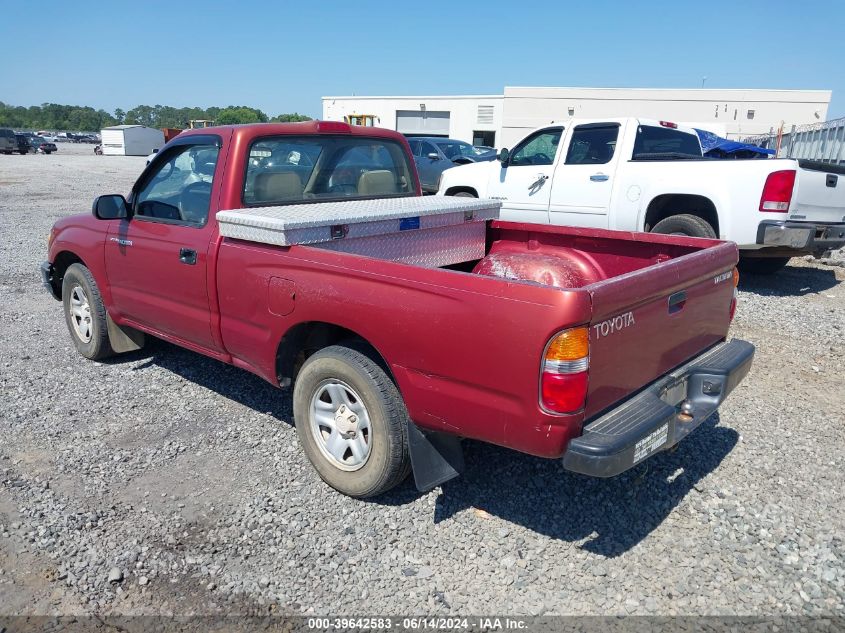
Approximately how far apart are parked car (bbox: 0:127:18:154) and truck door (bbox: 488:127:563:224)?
51526 millimetres

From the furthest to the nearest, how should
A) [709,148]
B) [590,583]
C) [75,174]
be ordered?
[75,174] < [709,148] < [590,583]

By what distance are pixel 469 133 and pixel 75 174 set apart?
28.3 m

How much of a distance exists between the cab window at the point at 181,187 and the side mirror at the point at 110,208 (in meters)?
0.11

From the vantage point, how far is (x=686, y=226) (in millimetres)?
7625

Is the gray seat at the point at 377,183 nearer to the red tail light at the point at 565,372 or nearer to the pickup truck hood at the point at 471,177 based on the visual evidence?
the red tail light at the point at 565,372

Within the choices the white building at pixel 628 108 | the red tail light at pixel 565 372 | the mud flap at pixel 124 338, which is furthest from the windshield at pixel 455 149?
the white building at pixel 628 108

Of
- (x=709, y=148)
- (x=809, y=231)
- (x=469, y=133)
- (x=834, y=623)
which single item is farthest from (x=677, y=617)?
(x=469, y=133)

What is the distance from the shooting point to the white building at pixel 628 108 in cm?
4144

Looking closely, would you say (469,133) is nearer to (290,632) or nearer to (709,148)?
(709,148)

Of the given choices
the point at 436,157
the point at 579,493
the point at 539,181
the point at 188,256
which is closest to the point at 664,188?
the point at 539,181

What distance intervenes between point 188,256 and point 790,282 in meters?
7.82

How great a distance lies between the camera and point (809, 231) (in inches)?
274

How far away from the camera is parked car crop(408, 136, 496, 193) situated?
16114mm

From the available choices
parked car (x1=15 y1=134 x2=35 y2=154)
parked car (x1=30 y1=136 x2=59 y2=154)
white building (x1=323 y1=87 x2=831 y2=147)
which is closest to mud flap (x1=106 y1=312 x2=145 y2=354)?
white building (x1=323 y1=87 x2=831 y2=147)
